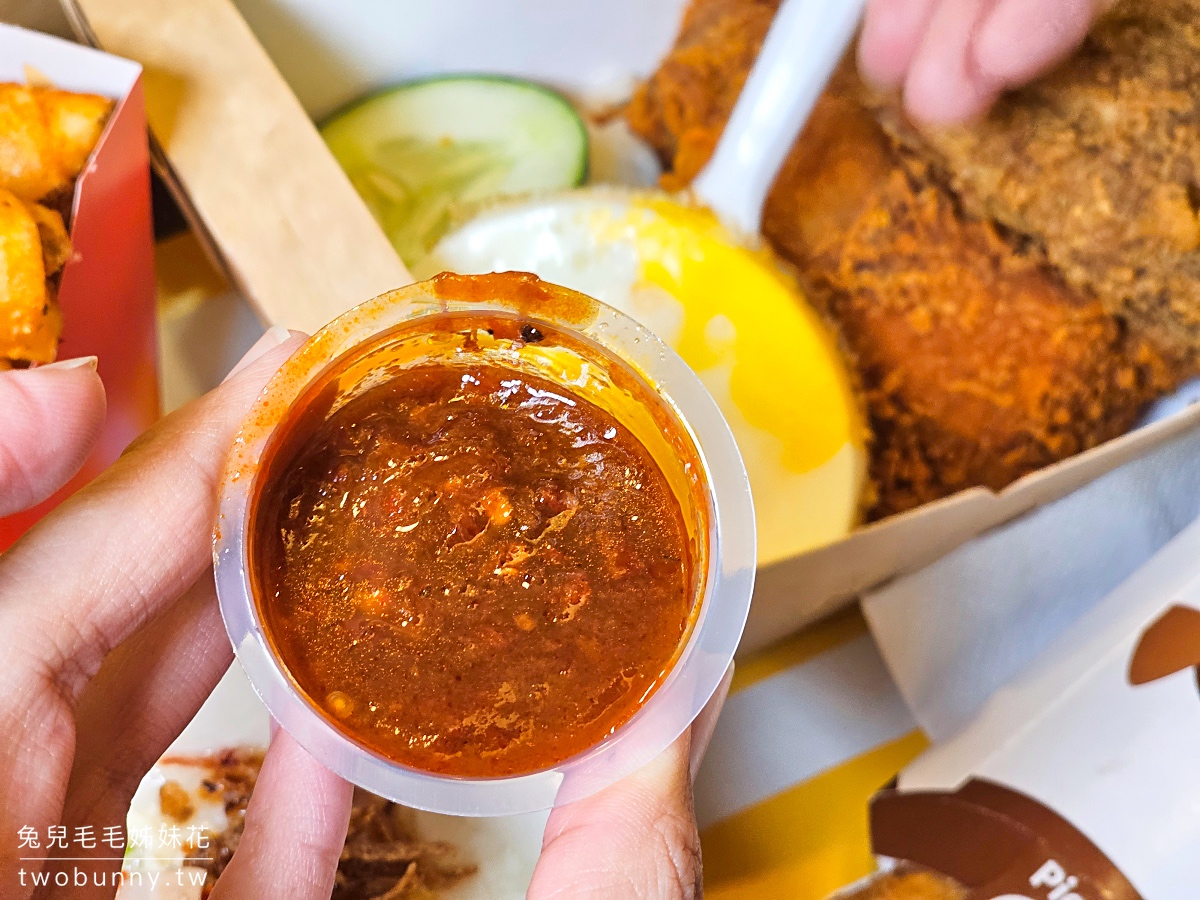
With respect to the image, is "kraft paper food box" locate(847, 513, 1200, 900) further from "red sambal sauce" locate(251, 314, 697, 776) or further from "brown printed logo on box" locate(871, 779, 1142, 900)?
"red sambal sauce" locate(251, 314, 697, 776)

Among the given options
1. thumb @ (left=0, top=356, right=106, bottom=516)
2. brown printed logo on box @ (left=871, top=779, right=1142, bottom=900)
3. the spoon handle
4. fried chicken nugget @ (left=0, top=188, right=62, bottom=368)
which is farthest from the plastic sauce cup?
the spoon handle

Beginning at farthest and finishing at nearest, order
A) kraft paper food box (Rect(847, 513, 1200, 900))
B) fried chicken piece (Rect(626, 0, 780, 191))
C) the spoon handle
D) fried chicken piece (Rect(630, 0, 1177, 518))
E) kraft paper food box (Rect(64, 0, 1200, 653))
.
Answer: fried chicken piece (Rect(626, 0, 780, 191)) → fried chicken piece (Rect(630, 0, 1177, 518)) → the spoon handle → kraft paper food box (Rect(64, 0, 1200, 653)) → kraft paper food box (Rect(847, 513, 1200, 900))

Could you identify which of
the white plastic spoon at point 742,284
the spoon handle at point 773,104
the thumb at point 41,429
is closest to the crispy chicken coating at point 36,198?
the thumb at point 41,429

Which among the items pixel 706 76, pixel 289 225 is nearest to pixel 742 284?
pixel 706 76

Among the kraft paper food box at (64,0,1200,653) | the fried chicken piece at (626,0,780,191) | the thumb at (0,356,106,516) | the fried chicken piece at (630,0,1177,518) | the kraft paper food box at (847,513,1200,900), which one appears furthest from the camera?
the fried chicken piece at (626,0,780,191)

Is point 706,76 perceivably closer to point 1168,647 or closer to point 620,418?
point 620,418

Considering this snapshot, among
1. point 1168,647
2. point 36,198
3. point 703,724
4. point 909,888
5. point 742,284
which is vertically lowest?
point 909,888
